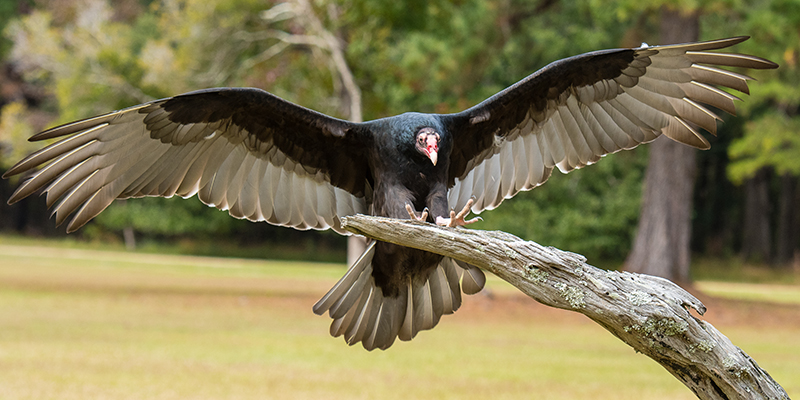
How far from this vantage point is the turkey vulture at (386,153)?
356 centimetres

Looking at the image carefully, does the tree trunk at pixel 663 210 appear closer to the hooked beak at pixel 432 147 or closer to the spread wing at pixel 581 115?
the spread wing at pixel 581 115

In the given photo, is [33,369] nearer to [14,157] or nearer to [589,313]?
[589,313]

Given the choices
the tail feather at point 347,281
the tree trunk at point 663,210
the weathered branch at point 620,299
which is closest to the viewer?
the weathered branch at point 620,299

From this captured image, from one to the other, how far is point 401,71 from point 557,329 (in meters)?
6.34

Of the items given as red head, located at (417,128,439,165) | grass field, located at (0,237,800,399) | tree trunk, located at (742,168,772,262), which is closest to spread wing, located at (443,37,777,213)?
red head, located at (417,128,439,165)

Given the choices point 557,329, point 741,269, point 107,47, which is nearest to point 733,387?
point 557,329

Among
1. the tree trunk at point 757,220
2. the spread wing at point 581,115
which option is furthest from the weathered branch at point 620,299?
the tree trunk at point 757,220

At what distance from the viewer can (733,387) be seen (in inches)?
117

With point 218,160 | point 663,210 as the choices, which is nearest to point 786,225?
point 663,210

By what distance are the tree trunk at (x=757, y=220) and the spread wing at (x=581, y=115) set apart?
86.0 ft

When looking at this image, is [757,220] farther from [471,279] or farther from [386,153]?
[386,153]

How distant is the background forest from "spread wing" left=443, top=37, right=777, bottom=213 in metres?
9.41

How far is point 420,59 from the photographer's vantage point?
1552cm

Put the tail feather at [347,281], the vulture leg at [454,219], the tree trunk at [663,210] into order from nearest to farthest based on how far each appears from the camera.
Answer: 1. the vulture leg at [454,219]
2. the tail feather at [347,281]
3. the tree trunk at [663,210]
